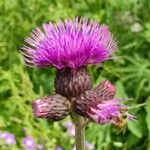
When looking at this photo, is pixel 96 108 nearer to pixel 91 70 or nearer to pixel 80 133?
pixel 80 133

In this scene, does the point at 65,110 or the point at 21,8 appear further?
the point at 21,8

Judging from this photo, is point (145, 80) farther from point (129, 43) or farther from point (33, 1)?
point (33, 1)

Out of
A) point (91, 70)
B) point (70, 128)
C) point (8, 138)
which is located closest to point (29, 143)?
point (8, 138)

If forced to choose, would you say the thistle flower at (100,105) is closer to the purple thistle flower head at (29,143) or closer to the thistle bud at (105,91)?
the thistle bud at (105,91)

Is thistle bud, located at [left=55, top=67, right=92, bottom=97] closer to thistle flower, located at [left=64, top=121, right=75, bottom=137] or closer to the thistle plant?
the thistle plant

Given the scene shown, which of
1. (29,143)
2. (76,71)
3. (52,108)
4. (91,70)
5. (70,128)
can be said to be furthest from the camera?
(91,70)

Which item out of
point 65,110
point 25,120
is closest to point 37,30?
point 65,110
